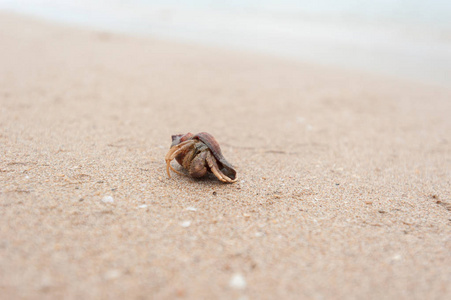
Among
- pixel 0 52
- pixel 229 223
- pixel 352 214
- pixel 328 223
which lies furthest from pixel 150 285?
pixel 0 52

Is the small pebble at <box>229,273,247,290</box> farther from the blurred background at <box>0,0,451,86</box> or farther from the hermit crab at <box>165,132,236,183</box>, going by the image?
the blurred background at <box>0,0,451,86</box>

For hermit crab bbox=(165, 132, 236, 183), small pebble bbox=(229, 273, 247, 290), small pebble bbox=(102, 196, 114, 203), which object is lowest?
small pebble bbox=(229, 273, 247, 290)

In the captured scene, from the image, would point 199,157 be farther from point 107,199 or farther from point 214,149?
point 107,199

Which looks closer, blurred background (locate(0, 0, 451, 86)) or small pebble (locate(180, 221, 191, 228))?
small pebble (locate(180, 221, 191, 228))

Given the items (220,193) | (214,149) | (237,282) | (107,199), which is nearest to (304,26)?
(214,149)

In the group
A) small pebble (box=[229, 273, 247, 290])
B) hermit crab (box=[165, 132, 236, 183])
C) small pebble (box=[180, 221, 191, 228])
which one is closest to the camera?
small pebble (box=[229, 273, 247, 290])

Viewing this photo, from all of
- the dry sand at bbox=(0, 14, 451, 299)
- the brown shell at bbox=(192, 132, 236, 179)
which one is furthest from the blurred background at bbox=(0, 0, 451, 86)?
the brown shell at bbox=(192, 132, 236, 179)

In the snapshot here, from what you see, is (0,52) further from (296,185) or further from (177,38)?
(296,185)

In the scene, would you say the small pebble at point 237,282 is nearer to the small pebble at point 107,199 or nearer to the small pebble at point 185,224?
the small pebble at point 185,224
